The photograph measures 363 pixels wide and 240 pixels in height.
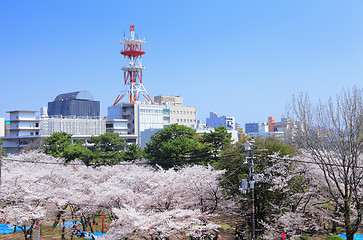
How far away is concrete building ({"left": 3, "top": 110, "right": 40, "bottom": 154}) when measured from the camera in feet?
232

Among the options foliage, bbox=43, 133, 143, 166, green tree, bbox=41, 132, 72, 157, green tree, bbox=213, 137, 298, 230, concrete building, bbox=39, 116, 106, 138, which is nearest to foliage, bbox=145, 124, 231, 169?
foliage, bbox=43, 133, 143, 166

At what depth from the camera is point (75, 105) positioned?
462 ft

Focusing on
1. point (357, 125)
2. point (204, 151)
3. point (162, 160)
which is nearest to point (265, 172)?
point (357, 125)

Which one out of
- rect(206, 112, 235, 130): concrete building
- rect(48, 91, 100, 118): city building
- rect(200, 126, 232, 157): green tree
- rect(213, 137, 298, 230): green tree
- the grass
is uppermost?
rect(48, 91, 100, 118): city building

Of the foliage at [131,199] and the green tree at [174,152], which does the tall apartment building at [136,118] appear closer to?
the green tree at [174,152]

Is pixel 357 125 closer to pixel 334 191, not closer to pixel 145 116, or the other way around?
pixel 334 191

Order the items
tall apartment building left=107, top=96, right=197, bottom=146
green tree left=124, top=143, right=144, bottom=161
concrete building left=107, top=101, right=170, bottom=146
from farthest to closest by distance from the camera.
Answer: concrete building left=107, top=101, right=170, bottom=146 → tall apartment building left=107, top=96, right=197, bottom=146 → green tree left=124, top=143, right=144, bottom=161

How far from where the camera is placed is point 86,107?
14438 cm

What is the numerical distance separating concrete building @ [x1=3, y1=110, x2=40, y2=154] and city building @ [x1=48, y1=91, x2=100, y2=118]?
2563 inches

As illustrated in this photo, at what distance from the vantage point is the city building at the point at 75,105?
460 feet

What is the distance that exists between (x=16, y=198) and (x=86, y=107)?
12000 centimetres

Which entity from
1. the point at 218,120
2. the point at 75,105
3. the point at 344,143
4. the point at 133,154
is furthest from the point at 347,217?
the point at 218,120

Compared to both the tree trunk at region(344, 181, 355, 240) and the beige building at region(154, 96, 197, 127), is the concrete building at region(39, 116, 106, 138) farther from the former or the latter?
the tree trunk at region(344, 181, 355, 240)

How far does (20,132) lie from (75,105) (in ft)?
233
